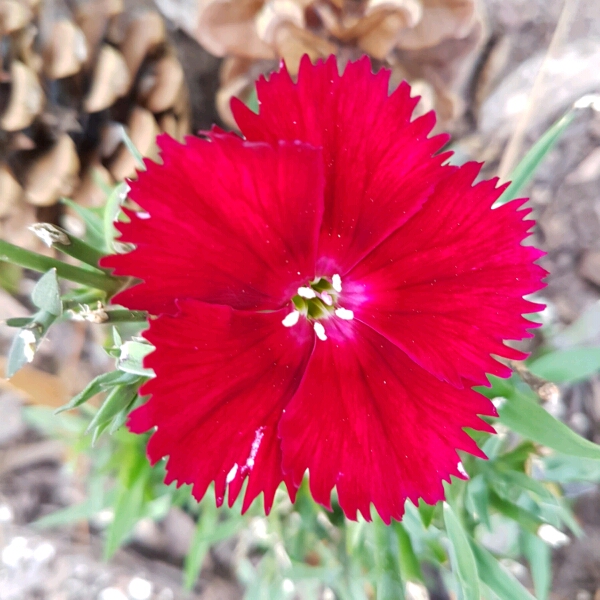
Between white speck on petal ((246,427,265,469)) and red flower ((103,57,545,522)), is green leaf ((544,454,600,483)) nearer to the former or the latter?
red flower ((103,57,545,522))

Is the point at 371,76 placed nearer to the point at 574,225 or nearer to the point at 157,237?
the point at 157,237

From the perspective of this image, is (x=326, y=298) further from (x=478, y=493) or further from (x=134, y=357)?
(x=478, y=493)

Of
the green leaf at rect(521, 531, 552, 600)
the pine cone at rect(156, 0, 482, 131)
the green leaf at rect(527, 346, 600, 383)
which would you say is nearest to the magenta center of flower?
the green leaf at rect(527, 346, 600, 383)

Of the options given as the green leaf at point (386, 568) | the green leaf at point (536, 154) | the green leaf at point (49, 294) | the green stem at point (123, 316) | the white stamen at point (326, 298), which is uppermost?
the green leaf at point (536, 154)

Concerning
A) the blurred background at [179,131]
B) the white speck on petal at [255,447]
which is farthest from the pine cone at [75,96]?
the white speck on petal at [255,447]

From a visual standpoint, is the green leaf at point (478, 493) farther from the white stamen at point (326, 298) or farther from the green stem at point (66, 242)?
the green stem at point (66, 242)

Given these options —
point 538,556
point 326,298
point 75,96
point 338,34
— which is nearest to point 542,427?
point 326,298

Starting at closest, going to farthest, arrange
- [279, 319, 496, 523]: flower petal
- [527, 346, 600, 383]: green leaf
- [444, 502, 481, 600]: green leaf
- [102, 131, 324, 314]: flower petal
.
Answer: [102, 131, 324, 314]: flower petal
[279, 319, 496, 523]: flower petal
[444, 502, 481, 600]: green leaf
[527, 346, 600, 383]: green leaf
